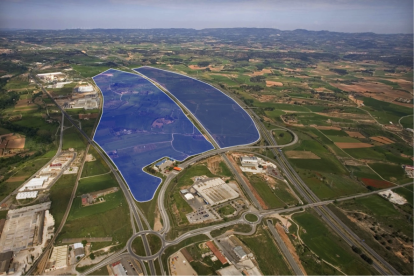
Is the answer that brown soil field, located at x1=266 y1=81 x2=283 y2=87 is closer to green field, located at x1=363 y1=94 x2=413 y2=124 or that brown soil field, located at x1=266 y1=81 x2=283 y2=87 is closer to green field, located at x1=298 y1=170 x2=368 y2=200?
green field, located at x1=363 y1=94 x2=413 y2=124

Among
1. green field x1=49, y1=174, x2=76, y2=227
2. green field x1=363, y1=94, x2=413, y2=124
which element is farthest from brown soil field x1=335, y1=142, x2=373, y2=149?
green field x1=49, y1=174, x2=76, y2=227

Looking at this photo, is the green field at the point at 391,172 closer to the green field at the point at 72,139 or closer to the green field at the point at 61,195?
the green field at the point at 61,195

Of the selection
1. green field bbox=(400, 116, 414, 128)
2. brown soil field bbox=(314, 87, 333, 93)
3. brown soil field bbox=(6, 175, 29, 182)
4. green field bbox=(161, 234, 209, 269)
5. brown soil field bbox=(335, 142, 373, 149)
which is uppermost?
brown soil field bbox=(314, 87, 333, 93)

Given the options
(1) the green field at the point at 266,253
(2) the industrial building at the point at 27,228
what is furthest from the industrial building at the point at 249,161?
(2) the industrial building at the point at 27,228

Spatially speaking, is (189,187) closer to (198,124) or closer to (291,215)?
(291,215)

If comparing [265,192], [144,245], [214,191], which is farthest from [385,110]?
[144,245]

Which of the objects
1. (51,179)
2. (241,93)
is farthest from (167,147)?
(241,93)

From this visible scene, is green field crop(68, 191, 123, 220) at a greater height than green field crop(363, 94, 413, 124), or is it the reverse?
green field crop(363, 94, 413, 124)
